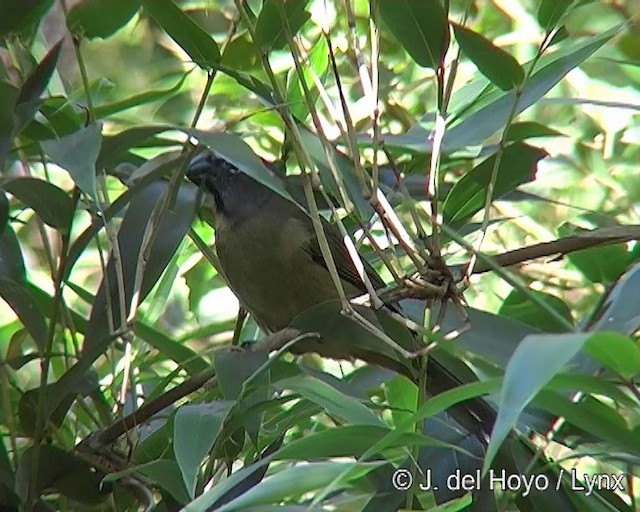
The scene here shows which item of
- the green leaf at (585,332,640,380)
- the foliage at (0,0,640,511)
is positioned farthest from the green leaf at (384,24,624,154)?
the green leaf at (585,332,640,380)

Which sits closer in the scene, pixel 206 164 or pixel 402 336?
pixel 402 336

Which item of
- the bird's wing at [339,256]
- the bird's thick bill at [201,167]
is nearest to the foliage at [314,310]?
the bird's wing at [339,256]

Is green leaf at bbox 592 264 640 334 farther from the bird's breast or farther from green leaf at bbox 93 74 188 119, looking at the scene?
the bird's breast

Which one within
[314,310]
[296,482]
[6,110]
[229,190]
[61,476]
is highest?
[229,190]

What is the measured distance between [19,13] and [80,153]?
0.20 meters

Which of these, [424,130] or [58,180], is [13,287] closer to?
[424,130]

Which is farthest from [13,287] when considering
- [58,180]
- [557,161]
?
[557,161]

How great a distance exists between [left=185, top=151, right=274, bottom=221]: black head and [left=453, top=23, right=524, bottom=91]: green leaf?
3.13 feet

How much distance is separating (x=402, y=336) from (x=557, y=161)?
4.06 feet

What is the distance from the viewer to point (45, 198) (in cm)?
119

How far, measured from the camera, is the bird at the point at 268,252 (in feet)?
6.14

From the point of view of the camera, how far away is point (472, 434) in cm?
123

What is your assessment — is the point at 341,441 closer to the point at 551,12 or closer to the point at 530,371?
the point at 530,371

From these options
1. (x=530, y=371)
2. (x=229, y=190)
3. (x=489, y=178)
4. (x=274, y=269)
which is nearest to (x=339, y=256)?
(x=274, y=269)
